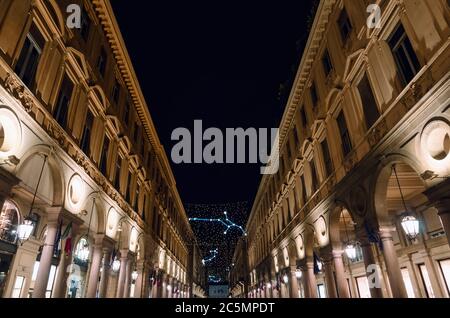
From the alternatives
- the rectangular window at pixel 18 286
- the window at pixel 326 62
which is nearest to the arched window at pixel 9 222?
the rectangular window at pixel 18 286

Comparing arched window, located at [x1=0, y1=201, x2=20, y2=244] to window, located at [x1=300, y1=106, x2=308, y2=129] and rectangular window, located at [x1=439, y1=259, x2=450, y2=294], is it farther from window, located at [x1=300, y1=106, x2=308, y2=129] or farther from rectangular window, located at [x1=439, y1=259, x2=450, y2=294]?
rectangular window, located at [x1=439, y1=259, x2=450, y2=294]

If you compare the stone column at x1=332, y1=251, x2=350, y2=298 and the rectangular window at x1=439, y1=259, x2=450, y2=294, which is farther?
the stone column at x1=332, y1=251, x2=350, y2=298

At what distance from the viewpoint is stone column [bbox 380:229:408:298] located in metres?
8.99

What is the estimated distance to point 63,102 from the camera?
12047 millimetres

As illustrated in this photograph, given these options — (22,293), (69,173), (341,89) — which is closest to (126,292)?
(22,293)

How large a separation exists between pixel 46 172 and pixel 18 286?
5426 millimetres

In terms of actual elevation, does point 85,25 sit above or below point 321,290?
above

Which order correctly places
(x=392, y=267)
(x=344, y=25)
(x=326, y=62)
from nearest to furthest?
(x=392, y=267) → (x=344, y=25) → (x=326, y=62)

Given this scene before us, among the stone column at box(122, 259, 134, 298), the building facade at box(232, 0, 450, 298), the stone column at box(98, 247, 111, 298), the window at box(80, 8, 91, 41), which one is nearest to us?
the building facade at box(232, 0, 450, 298)

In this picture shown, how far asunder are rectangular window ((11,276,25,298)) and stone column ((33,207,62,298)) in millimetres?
5093

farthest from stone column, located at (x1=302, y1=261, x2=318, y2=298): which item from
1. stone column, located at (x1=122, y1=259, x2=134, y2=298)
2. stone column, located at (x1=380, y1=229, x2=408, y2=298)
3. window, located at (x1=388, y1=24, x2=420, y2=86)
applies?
window, located at (x1=388, y1=24, x2=420, y2=86)

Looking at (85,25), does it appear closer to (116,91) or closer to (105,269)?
(116,91)

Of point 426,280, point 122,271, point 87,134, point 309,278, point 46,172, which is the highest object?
point 87,134

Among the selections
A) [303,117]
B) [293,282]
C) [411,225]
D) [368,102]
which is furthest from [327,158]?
[293,282]
